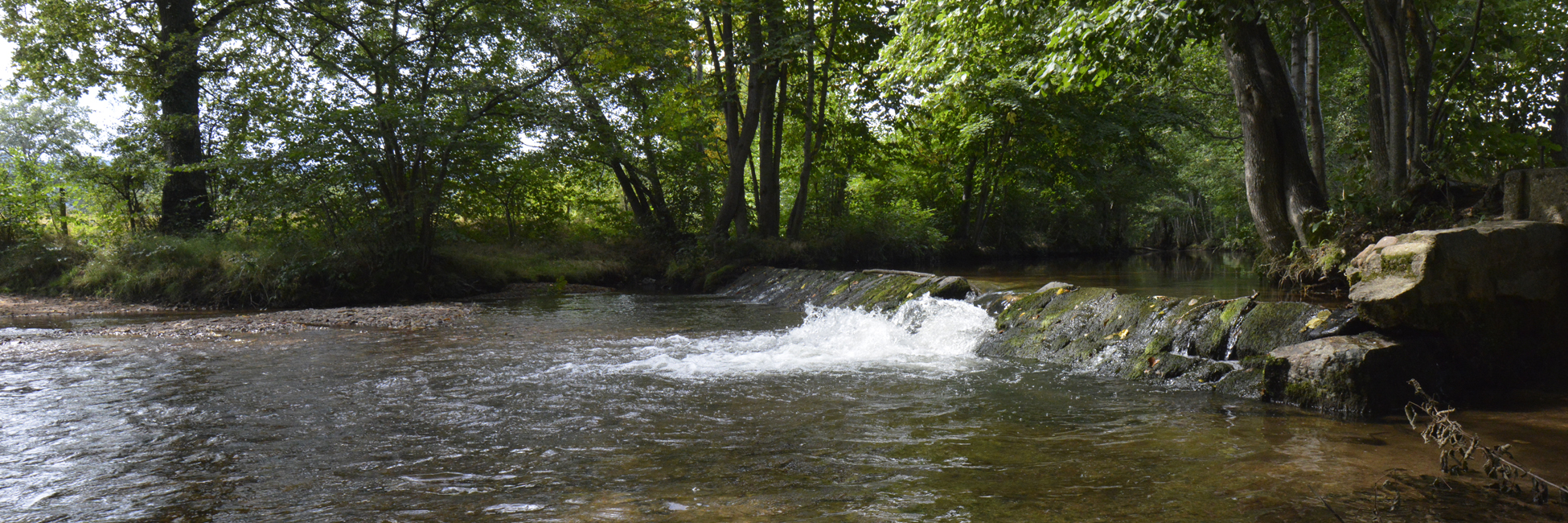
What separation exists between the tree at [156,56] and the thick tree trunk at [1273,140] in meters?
15.3

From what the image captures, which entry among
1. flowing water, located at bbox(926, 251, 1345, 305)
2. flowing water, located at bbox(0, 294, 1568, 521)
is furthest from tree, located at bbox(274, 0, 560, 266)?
flowing water, located at bbox(926, 251, 1345, 305)

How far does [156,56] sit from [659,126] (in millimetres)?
8699

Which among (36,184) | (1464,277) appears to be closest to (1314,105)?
(1464,277)

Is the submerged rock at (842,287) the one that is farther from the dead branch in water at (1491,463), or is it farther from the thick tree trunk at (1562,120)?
the thick tree trunk at (1562,120)

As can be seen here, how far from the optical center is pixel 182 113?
1382 centimetres

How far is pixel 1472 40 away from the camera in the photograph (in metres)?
7.05

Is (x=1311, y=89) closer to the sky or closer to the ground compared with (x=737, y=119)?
closer to the ground

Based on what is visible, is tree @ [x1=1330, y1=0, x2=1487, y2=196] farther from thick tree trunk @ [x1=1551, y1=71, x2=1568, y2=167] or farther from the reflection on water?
thick tree trunk @ [x1=1551, y1=71, x2=1568, y2=167]

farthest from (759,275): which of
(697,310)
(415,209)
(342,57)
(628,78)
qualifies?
(342,57)

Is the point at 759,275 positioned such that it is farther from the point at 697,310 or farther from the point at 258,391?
the point at 258,391

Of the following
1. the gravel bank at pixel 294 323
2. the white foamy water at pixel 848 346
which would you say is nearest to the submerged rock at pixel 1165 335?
the white foamy water at pixel 848 346

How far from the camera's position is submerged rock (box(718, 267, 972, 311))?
9195mm

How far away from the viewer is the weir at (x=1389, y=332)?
4.48 m

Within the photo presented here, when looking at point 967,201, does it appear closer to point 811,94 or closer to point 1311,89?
point 811,94
